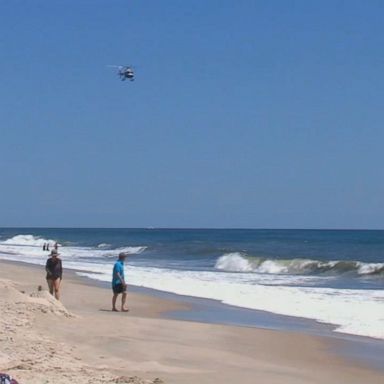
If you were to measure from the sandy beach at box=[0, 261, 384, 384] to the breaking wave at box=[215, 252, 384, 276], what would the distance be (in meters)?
22.2

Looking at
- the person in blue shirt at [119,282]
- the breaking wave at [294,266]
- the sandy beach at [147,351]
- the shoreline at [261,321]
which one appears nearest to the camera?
the sandy beach at [147,351]

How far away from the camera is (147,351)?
1142cm

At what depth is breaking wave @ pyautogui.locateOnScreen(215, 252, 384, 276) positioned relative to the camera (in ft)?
124

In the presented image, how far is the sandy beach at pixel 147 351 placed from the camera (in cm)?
941

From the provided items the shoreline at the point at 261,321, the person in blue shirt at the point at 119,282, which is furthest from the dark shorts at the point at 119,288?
the shoreline at the point at 261,321

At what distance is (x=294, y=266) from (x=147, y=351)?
3138cm

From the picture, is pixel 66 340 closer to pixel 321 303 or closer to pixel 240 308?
pixel 240 308

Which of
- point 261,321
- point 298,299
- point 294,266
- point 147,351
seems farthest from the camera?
point 294,266

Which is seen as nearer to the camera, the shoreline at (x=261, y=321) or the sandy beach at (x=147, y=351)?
the sandy beach at (x=147, y=351)

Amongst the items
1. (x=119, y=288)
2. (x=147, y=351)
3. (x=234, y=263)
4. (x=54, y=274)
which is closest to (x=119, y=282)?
(x=119, y=288)

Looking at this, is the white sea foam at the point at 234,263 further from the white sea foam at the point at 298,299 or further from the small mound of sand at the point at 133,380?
the small mound of sand at the point at 133,380

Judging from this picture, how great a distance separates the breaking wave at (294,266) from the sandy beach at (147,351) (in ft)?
72.8

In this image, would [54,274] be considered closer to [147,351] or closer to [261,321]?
[261,321]

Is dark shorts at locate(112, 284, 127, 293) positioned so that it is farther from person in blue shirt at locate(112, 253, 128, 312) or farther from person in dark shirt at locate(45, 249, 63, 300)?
person in dark shirt at locate(45, 249, 63, 300)
